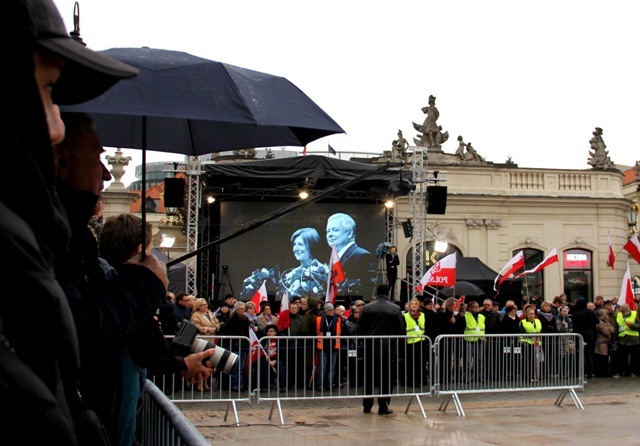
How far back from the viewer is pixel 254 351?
1109 centimetres

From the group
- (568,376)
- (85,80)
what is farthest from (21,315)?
(568,376)

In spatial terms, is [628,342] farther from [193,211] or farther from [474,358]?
[193,211]

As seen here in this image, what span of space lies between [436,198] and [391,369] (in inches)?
500

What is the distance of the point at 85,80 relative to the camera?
1.61 metres

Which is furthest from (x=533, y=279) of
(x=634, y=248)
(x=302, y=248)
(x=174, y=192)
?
(x=174, y=192)

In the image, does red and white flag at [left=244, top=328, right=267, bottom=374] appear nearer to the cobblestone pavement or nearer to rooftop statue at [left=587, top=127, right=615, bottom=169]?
the cobblestone pavement

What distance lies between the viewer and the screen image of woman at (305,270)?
2572cm

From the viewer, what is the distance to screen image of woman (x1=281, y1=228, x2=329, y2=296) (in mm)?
25719

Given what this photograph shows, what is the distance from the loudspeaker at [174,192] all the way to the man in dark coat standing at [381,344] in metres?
9.39

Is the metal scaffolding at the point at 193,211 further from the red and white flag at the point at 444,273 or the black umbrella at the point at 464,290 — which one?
the black umbrella at the point at 464,290

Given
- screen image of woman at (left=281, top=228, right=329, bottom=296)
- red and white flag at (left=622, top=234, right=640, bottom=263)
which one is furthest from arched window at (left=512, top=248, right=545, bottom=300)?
red and white flag at (left=622, top=234, right=640, bottom=263)

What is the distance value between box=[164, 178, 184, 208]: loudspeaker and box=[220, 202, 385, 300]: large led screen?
5.21 m

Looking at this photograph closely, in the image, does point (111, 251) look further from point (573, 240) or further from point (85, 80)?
point (573, 240)

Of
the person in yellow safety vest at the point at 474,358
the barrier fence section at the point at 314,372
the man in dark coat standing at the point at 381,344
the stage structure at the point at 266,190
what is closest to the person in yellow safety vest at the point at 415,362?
the barrier fence section at the point at 314,372
